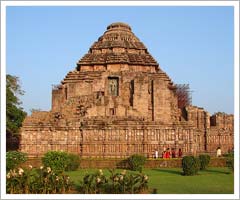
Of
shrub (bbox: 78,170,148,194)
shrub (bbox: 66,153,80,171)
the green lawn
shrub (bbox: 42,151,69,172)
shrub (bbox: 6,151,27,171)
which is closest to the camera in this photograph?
shrub (bbox: 78,170,148,194)

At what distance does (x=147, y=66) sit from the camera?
33.9 meters

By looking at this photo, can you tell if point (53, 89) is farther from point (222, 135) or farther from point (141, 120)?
point (222, 135)

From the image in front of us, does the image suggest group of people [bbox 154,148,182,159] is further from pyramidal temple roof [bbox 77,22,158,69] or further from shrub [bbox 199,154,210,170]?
pyramidal temple roof [bbox 77,22,158,69]

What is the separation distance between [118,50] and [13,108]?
34.9 feet

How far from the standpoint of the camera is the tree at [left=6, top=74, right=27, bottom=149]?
3428 cm

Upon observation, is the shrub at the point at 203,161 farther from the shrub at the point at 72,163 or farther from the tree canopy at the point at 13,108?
the tree canopy at the point at 13,108

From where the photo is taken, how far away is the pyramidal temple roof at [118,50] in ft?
111

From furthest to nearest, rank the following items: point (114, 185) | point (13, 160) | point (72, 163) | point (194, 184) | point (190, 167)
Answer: point (72, 163)
point (13, 160)
point (190, 167)
point (194, 184)
point (114, 185)

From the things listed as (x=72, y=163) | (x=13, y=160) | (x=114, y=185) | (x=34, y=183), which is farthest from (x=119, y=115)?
(x=34, y=183)

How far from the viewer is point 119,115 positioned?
27781 millimetres

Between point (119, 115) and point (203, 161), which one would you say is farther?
point (119, 115)

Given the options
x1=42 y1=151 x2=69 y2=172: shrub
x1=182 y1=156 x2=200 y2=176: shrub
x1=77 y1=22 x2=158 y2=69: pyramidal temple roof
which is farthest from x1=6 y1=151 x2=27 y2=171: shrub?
x1=77 y1=22 x2=158 y2=69: pyramidal temple roof

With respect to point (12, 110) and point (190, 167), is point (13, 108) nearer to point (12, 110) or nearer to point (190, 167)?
Result: point (12, 110)

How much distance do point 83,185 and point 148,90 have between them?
1798 cm
